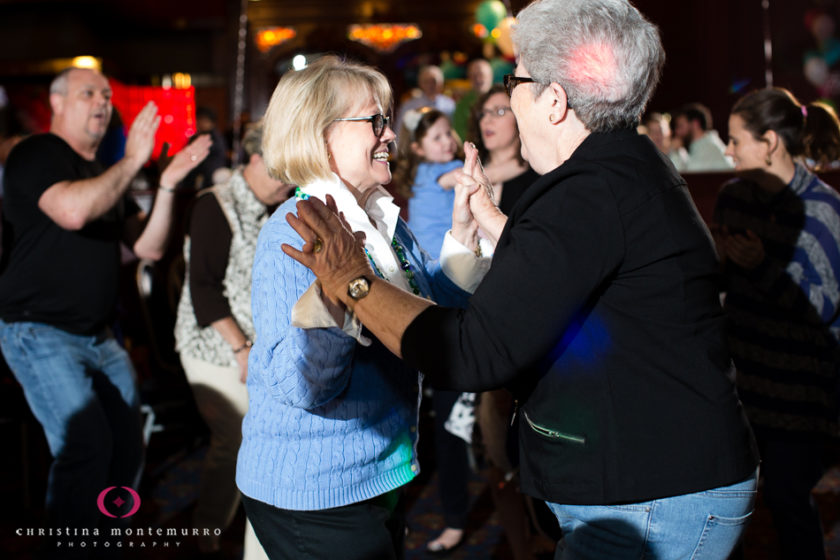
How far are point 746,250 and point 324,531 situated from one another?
4.85ft

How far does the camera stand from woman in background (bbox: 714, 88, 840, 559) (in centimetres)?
222

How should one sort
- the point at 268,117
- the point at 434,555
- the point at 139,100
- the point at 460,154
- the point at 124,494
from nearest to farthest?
the point at 268,117, the point at 124,494, the point at 434,555, the point at 460,154, the point at 139,100

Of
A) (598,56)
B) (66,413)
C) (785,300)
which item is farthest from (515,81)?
(66,413)

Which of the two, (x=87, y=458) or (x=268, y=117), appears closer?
(x=268, y=117)

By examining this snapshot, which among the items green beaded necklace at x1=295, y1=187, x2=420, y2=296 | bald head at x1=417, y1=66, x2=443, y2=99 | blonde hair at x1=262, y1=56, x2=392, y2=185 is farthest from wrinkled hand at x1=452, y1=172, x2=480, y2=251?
bald head at x1=417, y1=66, x2=443, y2=99

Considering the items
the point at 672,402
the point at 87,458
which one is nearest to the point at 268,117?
the point at 672,402

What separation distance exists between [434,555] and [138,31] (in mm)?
13104

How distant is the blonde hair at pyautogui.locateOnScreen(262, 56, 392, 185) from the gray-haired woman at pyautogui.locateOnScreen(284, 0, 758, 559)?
40cm

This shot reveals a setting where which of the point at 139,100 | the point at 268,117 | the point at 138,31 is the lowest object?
the point at 139,100

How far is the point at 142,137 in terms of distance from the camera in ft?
8.54

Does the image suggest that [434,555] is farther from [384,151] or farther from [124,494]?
[384,151]

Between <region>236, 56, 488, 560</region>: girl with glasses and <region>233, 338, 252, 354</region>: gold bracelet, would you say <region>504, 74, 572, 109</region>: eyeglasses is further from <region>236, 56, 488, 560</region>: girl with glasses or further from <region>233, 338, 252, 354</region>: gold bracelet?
<region>233, 338, 252, 354</region>: gold bracelet

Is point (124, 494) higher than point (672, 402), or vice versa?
point (672, 402)

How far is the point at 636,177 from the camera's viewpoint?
3.75ft
